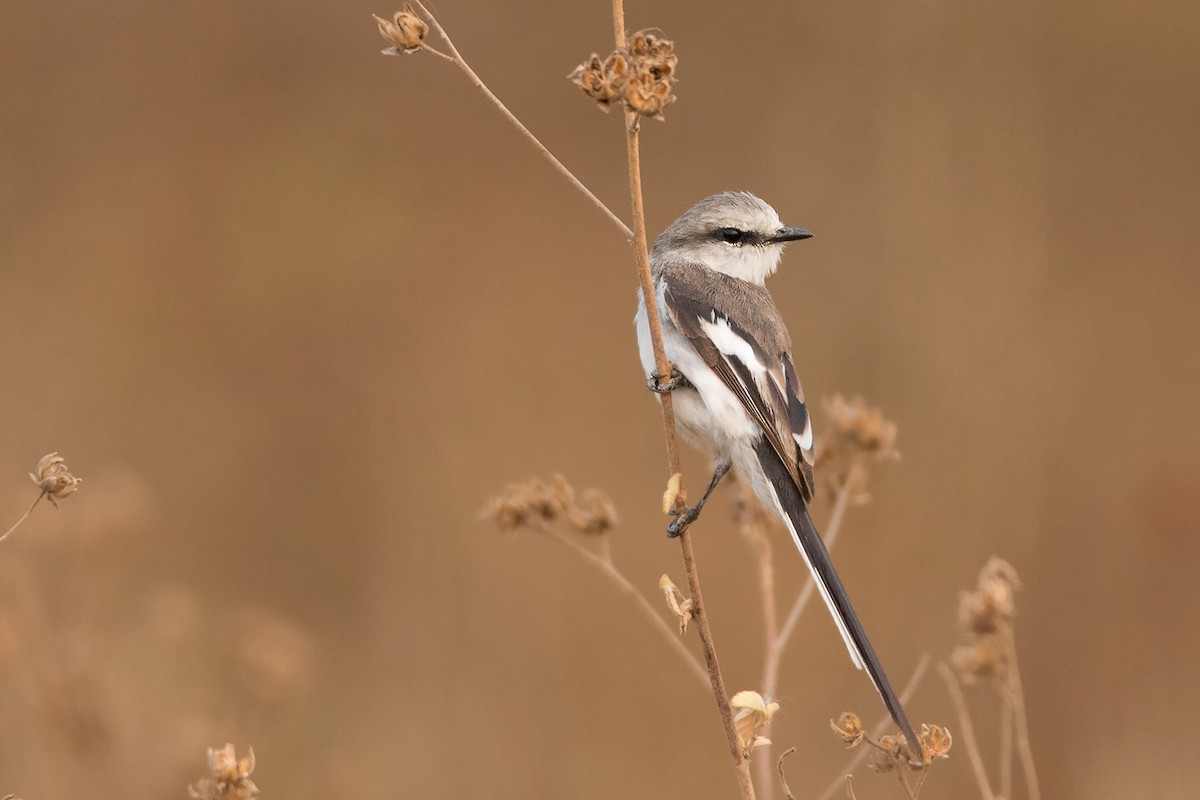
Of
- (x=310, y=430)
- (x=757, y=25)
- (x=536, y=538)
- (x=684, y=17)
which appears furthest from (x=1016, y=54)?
(x=310, y=430)

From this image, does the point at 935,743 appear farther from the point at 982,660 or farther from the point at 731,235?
the point at 731,235

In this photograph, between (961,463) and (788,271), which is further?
(788,271)

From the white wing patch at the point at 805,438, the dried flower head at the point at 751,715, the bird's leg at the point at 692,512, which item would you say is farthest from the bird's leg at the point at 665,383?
the dried flower head at the point at 751,715

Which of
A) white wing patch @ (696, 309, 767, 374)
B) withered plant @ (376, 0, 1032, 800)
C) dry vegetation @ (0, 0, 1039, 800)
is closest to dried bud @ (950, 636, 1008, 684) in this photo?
dry vegetation @ (0, 0, 1039, 800)

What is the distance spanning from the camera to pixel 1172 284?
7375 millimetres

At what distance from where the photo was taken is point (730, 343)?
3.50 metres

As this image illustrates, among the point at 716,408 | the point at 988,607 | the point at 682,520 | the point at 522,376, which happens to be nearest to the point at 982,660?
the point at 988,607

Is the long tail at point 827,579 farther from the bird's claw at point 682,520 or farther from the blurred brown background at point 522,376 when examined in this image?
the blurred brown background at point 522,376

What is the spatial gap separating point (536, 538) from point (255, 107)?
152 inches

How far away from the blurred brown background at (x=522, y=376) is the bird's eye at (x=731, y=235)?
164cm

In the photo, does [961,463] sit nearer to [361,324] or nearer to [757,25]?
[361,324]

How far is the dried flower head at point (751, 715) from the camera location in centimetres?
223

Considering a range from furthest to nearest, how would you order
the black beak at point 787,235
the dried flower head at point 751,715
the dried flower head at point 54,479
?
1. the black beak at point 787,235
2. the dried flower head at point 751,715
3. the dried flower head at point 54,479

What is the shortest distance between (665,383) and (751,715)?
0.69 meters
